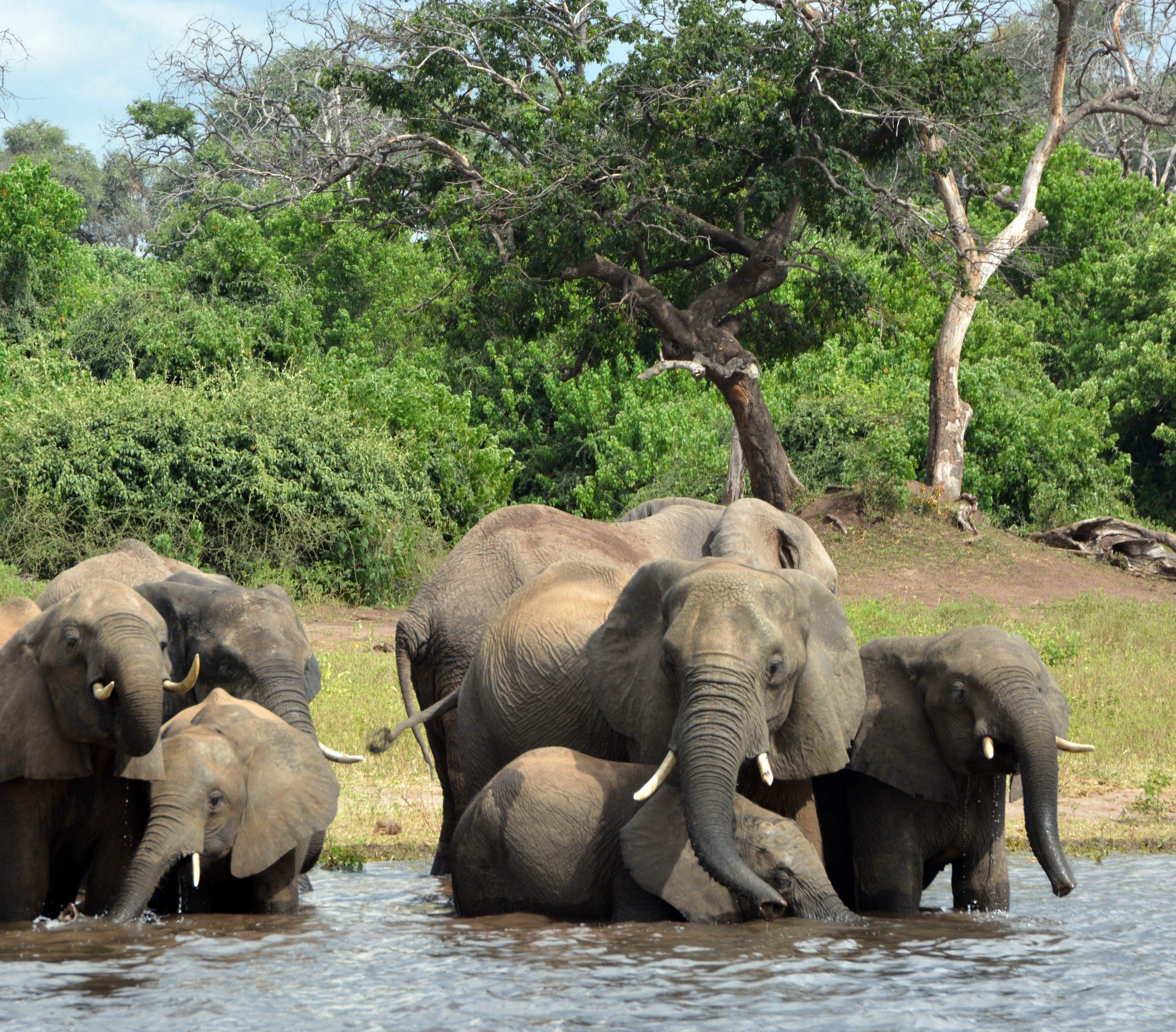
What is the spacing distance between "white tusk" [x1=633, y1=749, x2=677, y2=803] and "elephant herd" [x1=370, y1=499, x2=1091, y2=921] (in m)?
0.02

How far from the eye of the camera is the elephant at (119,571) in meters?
7.84

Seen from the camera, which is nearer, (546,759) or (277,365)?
(546,759)

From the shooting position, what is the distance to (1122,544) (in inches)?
822

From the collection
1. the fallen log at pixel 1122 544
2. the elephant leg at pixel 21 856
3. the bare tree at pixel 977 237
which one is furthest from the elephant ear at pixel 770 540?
the fallen log at pixel 1122 544

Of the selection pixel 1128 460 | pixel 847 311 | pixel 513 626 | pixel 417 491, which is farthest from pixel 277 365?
pixel 513 626

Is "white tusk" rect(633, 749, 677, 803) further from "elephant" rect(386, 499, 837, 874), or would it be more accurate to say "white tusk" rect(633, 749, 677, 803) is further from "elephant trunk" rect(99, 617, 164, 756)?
"elephant" rect(386, 499, 837, 874)

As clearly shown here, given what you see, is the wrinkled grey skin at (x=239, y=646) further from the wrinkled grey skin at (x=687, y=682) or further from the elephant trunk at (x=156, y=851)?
the elephant trunk at (x=156, y=851)

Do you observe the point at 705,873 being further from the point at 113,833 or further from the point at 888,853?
the point at 113,833

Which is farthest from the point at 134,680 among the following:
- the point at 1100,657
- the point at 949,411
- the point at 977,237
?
the point at 949,411

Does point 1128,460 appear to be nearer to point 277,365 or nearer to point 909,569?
point 909,569

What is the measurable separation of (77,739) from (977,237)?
1643 centimetres

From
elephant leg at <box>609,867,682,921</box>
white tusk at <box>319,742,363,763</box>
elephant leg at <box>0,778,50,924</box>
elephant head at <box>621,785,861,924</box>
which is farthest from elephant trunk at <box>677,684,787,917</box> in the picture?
elephant leg at <box>0,778,50,924</box>

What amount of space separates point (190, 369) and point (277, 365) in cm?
153

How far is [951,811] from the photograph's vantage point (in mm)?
6266
